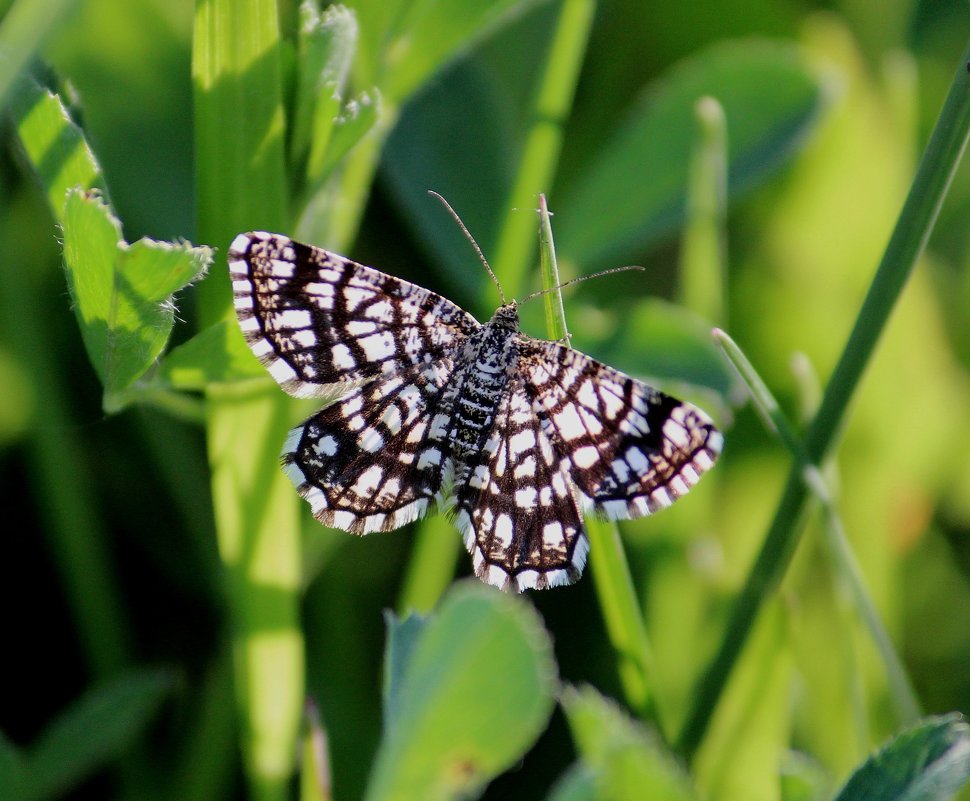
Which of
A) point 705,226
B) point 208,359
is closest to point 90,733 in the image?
point 208,359

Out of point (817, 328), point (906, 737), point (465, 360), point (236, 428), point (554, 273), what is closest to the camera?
point (906, 737)

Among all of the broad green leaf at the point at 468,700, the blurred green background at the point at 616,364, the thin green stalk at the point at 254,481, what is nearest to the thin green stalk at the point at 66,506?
the blurred green background at the point at 616,364

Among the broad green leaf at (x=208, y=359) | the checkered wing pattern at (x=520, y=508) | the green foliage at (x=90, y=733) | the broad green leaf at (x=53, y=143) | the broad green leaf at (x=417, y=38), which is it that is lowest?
the green foliage at (x=90, y=733)

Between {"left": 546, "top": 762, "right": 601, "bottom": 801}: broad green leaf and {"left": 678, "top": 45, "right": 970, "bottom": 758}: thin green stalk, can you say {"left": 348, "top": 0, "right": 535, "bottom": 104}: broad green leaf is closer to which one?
{"left": 678, "top": 45, "right": 970, "bottom": 758}: thin green stalk

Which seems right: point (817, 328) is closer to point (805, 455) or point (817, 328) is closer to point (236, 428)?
point (805, 455)

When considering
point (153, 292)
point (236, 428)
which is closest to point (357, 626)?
point (236, 428)

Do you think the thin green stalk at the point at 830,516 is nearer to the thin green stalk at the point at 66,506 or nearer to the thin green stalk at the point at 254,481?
the thin green stalk at the point at 254,481
